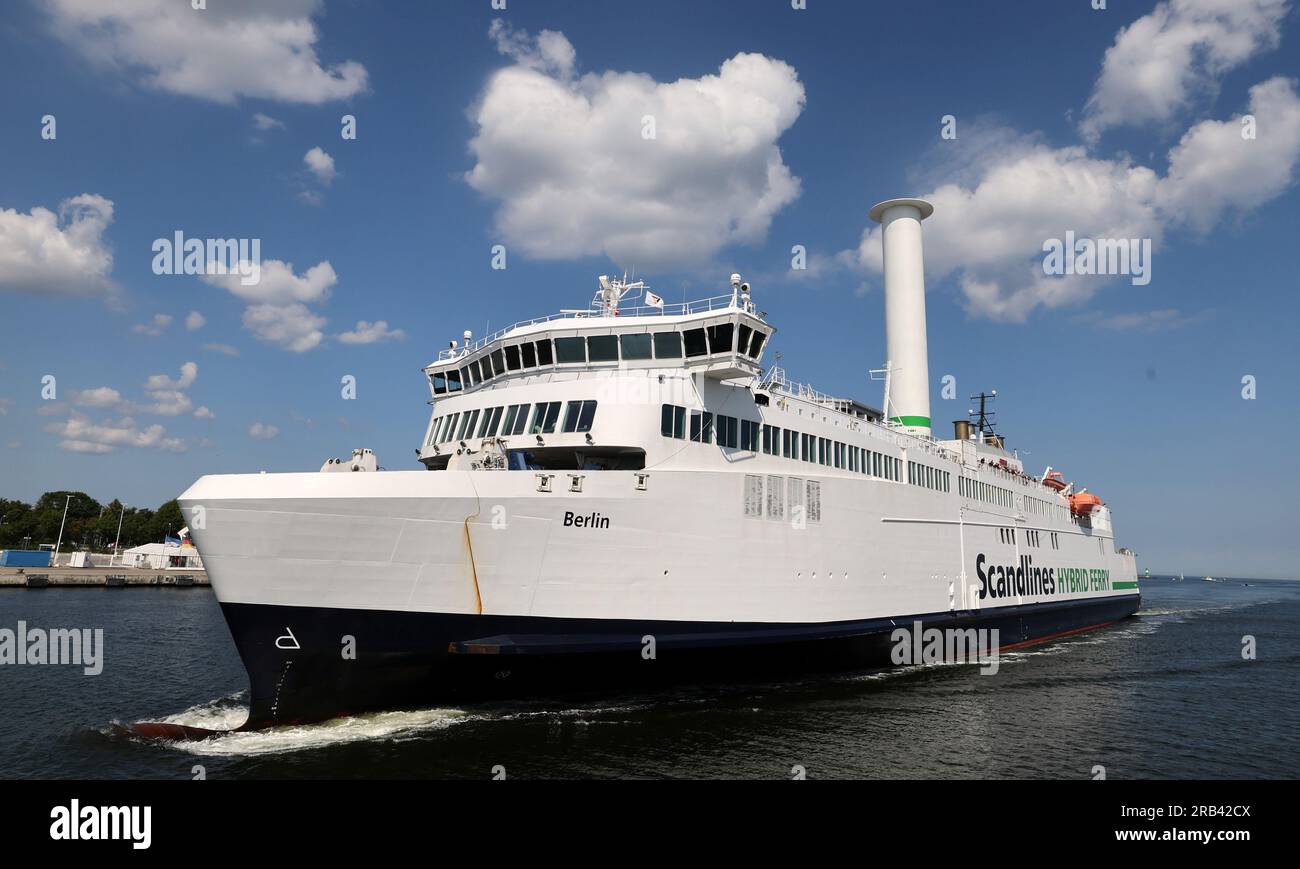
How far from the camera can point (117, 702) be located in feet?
55.5

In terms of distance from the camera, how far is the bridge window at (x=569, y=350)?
55.3 feet

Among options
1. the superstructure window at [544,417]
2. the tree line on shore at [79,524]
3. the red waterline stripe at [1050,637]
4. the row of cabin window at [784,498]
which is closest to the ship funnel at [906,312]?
the red waterline stripe at [1050,637]

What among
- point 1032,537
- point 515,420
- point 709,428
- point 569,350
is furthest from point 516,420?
point 1032,537

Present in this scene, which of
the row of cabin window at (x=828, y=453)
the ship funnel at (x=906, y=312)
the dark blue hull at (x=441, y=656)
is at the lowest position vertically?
the dark blue hull at (x=441, y=656)

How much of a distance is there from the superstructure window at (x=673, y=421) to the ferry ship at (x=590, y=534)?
53 mm

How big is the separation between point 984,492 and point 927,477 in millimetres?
5831

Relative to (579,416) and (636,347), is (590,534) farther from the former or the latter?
(636,347)

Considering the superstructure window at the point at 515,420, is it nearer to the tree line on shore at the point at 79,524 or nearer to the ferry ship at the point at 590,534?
the ferry ship at the point at 590,534

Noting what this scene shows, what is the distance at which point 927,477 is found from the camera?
23.7 meters

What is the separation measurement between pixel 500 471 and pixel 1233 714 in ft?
59.6

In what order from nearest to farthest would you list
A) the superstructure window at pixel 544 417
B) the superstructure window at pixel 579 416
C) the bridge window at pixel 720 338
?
1. the superstructure window at pixel 579 416
2. the superstructure window at pixel 544 417
3. the bridge window at pixel 720 338

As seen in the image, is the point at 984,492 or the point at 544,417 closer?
the point at 544,417
